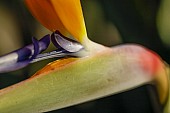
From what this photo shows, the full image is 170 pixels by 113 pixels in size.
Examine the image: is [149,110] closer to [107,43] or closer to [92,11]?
[107,43]

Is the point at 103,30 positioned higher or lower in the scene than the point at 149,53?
lower

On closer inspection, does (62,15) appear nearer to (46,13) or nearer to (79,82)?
(46,13)

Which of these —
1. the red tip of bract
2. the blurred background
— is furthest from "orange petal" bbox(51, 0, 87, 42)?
the blurred background

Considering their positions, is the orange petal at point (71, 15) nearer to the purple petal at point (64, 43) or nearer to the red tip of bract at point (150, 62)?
the purple petal at point (64, 43)

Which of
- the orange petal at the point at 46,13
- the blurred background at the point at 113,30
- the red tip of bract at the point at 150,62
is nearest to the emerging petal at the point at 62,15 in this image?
the orange petal at the point at 46,13

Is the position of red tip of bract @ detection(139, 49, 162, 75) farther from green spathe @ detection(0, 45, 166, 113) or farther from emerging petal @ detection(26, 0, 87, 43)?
emerging petal @ detection(26, 0, 87, 43)

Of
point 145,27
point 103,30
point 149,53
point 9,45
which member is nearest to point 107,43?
point 103,30
